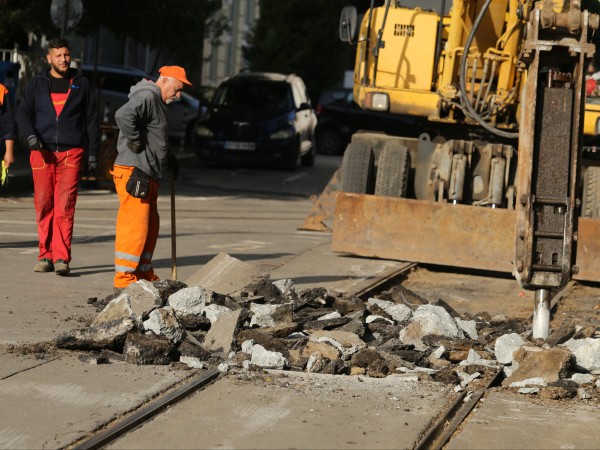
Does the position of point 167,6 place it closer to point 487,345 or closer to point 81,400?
point 487,345

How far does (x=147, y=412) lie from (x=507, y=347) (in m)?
2.78

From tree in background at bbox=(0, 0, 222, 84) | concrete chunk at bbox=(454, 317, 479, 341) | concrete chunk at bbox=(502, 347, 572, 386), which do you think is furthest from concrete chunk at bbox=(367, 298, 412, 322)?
tree in background at bbox=(0, 0, 222, 84)

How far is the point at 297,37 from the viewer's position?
44438 millimetres

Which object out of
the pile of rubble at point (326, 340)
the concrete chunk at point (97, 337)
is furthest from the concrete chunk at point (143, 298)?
the concrete chunk at point (97, 337)

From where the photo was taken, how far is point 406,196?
13273 millimetres

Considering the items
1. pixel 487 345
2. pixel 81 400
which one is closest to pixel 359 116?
pixel 487 345

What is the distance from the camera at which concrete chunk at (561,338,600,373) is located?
7.88m

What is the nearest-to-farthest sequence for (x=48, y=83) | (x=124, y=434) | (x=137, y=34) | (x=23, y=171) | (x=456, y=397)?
1. (x=124, y=434)
2. (x=456, y=397)
3. (x=48, y=83)
4. (x=23, y=171)
5. (x=137, y=34)

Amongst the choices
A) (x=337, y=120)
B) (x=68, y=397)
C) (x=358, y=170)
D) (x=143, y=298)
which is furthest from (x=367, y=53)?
(x=337, y=120)

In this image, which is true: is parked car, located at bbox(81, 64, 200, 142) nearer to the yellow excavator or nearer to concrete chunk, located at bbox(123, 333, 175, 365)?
the yellow excavator

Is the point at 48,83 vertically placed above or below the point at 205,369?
above

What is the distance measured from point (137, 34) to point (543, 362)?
53.5 ft

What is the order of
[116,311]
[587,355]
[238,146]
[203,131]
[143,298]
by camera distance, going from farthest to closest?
[203,131] < [238,146] < [143,298] < [116,311] < [587,355]

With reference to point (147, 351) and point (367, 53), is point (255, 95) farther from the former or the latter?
point (147, 351)
